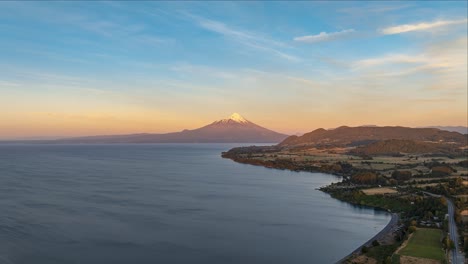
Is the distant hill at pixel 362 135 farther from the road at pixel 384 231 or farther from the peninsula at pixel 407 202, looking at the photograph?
the road at pixel 384 231

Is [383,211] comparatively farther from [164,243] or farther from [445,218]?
[164,243]

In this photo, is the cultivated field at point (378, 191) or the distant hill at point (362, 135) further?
the distant hill at point (362, 135)

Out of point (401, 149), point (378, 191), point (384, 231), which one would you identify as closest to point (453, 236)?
point (384, 231)

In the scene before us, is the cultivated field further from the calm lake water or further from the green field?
the green field

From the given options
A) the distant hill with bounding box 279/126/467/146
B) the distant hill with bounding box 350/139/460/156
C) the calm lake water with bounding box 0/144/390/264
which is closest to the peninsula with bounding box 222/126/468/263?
the calm lake water with bounding box 0/144/390/264

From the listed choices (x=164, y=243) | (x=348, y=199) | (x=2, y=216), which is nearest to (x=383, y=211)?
(x=348, y=199)

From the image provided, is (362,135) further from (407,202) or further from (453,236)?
(453,236)

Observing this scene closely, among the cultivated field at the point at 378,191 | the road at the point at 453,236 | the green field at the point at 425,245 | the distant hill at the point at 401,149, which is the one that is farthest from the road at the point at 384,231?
the distant hill at the point at 401,149
